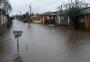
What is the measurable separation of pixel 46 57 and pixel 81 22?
31.0m

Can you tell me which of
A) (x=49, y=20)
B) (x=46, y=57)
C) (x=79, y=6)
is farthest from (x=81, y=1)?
(x=46, y=57)

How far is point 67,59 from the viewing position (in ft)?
37.6

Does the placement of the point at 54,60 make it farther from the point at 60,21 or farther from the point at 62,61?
the point at 60,21

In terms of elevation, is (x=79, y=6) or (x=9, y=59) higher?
(x=79, y=6)

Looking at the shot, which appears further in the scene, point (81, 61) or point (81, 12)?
point (81, 12)

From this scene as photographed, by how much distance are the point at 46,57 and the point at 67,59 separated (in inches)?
49.1

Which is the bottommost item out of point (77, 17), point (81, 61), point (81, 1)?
point (81, 61)

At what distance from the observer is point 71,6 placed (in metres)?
44.3

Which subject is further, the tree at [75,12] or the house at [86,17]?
the tree at [75,12]

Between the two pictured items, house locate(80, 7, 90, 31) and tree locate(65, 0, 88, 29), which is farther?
tree locate(65, 0, 88, 29)

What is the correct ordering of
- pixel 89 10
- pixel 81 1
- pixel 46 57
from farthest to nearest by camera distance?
pixel 81 1 < pixel 89 10 < pixel 46 57

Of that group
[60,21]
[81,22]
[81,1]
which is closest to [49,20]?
[60,21]

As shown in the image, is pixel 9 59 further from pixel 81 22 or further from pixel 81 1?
pixel 81 1

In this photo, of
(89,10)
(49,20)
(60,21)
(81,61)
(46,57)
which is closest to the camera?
(81,61)
